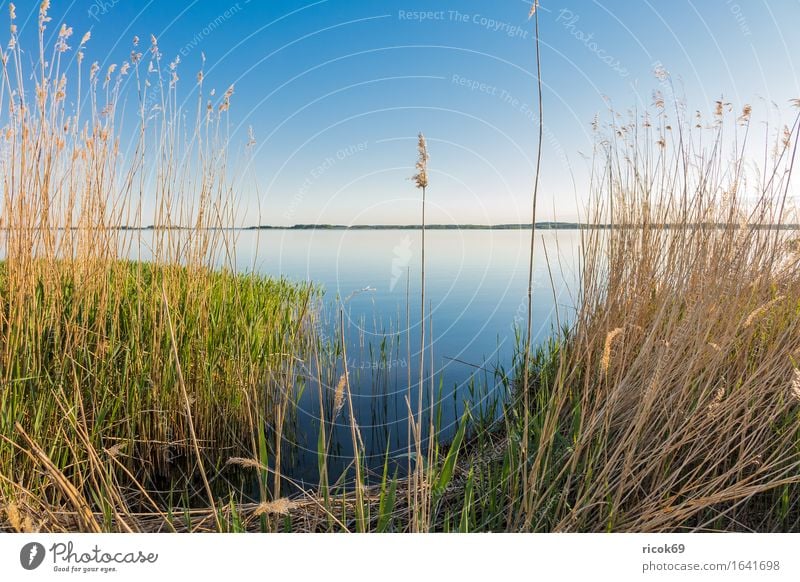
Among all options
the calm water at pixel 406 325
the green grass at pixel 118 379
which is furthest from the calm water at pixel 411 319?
the green grass at pixel 118 379

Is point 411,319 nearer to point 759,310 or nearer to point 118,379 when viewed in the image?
point 118,379

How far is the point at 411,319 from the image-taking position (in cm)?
471

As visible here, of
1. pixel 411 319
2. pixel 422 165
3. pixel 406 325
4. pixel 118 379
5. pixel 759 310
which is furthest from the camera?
pixel 411 319

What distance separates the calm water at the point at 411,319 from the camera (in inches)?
95.4

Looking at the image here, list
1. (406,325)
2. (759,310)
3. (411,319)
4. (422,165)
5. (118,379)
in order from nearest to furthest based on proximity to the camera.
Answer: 1. (422,165)
2. (759,310)
3. (118,379)
4. (406,325)
5. (411,319)

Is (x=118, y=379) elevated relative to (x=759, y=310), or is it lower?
lower

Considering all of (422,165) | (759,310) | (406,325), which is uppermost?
(422,165)

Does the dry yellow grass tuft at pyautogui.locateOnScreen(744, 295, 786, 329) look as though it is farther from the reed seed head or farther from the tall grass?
the reed seed head

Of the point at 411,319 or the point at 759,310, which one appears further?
the point at 411,319

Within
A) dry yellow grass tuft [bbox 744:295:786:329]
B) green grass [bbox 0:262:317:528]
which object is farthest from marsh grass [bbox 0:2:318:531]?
dry yellow grass tuft [bbox 744:295:786:329]

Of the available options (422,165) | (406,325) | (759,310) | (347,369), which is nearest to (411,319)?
(406,325)

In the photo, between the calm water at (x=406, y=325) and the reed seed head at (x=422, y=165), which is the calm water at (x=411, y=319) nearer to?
the calm water at (x=406, y=325)

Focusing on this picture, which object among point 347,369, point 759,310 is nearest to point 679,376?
point 759,310
